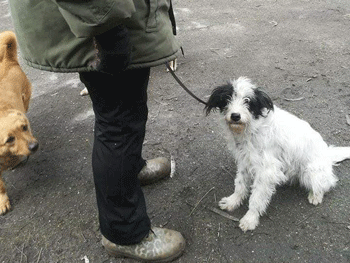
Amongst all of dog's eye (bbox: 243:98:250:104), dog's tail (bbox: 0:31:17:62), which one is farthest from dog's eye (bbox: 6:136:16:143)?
dog's eye (bbox: 243:98:250:104)

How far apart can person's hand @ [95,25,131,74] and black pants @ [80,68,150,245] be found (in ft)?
0.74

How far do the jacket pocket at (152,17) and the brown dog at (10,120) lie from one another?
72.5 inches

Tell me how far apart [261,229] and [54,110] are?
10.7 ft

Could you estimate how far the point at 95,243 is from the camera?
2.43 meters

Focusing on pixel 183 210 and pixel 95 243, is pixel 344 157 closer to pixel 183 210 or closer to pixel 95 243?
pixel 183 210

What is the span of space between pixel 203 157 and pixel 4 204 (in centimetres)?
202

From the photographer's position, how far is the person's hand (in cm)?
127

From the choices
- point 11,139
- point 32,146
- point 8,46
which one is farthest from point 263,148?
point 8,46

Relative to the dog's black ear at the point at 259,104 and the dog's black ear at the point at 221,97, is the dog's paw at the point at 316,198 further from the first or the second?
the dog's black ear at the point at 221,97

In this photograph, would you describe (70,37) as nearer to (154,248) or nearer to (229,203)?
(154,248)

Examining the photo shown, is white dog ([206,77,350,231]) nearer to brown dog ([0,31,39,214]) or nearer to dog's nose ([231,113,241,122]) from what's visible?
dog's nose ([231,113,241,122])

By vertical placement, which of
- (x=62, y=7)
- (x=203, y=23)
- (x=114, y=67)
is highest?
(x=62, y=7)

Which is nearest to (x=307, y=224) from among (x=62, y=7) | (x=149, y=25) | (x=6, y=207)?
(x=149, y=25)

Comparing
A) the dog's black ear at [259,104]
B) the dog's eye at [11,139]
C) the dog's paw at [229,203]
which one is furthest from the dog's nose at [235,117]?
the dog's eye at [11,139]
